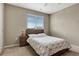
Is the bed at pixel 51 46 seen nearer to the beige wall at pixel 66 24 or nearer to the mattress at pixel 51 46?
the mattress at pixel 51 46

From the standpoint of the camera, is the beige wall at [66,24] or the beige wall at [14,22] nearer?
the beige wall at [14,22]

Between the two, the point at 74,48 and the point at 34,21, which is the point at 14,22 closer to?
the point at 34,21

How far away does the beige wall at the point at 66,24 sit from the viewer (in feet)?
4.88

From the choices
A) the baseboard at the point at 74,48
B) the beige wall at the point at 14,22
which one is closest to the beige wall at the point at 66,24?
the baseboard at the point at 74,48

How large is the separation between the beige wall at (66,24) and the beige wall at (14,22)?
0.19m

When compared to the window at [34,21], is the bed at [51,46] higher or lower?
lower

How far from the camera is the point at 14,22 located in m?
1.38

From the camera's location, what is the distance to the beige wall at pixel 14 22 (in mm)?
1326

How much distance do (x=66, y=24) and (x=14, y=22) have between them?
121 cm

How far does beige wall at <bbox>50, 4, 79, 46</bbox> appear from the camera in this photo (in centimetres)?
149

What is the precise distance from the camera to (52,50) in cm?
146

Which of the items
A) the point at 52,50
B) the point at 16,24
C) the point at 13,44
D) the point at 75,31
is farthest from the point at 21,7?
the point at 75,31

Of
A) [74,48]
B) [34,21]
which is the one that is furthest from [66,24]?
[34,21]

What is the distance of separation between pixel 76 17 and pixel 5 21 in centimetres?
157
